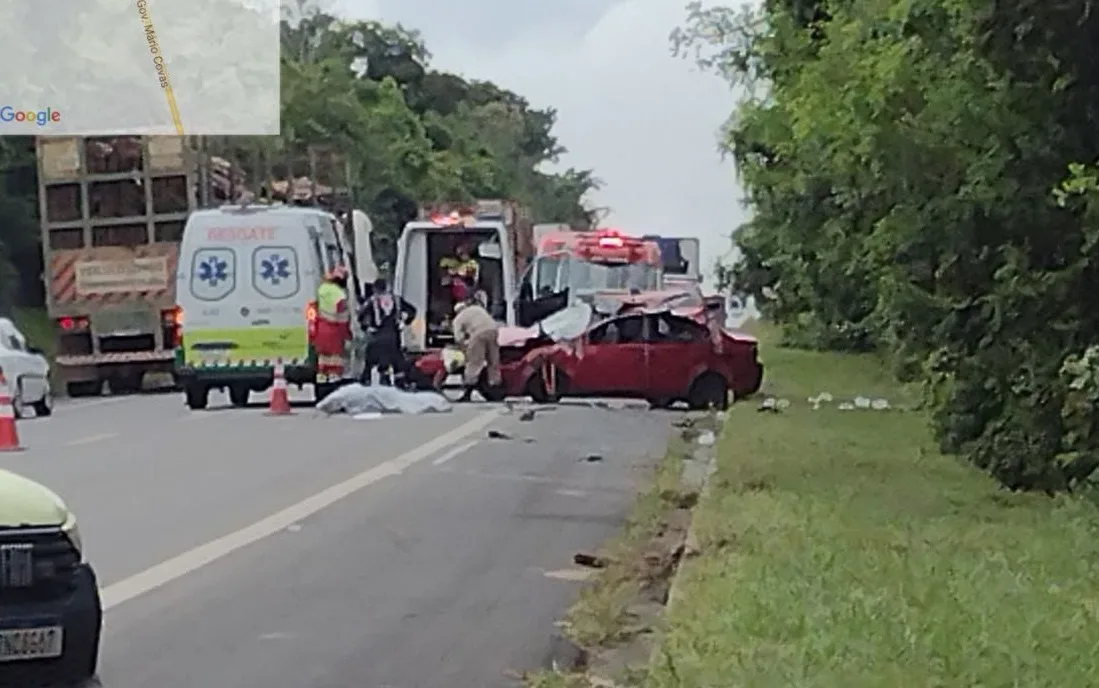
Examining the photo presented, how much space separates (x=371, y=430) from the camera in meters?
24.6

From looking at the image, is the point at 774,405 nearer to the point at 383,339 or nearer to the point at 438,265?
the point at 383,339

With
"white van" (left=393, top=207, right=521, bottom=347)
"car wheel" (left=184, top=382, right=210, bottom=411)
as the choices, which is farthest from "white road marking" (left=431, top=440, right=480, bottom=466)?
"white van" (left=393, top=207, right=521, bottom=347)

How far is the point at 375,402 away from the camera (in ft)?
92.2

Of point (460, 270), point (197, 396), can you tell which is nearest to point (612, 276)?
point (460, 270)

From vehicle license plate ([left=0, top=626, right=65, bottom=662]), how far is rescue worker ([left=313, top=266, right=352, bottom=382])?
2148 centimetres

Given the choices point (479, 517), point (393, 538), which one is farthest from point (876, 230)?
point (393, 538)

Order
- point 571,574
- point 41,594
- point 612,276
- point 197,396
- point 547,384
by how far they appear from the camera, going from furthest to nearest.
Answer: point 612,276 → point 197,396 → point 547,384 → point 571,574 → point 41,594

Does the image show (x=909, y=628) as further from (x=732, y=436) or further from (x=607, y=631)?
(x=732, y=436)

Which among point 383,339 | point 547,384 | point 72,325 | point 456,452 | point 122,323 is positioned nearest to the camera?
point 456,452

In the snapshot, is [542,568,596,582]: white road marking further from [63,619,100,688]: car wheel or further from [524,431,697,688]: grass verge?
[63,619,100,688]: car wheel

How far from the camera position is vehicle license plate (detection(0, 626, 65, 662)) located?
7.77m

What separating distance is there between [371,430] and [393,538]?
32.3ft

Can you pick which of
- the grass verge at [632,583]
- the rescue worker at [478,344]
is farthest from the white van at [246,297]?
the grass verge at [632,583]

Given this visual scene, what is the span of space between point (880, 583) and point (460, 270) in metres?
27.3
